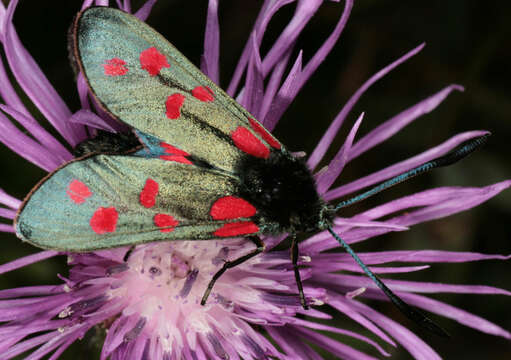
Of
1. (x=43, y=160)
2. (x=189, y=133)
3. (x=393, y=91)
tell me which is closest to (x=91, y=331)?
(x=43, y=160)

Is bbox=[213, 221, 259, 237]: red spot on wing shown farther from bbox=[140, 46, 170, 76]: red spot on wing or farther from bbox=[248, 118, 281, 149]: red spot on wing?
bbox=[140, 46, 170, 76]: red spot on wing

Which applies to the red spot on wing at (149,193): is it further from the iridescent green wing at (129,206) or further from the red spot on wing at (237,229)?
the red spot on wing at (237,229)

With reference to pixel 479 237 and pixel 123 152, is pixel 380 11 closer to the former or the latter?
pixel 479 237

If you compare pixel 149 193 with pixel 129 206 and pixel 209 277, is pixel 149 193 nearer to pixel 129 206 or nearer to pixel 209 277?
pixel 129 206

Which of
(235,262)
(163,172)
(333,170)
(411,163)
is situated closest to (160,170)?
(163,172)

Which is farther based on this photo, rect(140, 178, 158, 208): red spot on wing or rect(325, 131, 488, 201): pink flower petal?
rect(325, 131, 488, 201): pink flower petal

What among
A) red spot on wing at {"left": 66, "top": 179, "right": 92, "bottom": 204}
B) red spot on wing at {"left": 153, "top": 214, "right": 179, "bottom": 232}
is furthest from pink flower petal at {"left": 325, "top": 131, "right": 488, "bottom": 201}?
red spot on wing at {"left": 66, "top": 179, "right": 92, "bottom": 204}

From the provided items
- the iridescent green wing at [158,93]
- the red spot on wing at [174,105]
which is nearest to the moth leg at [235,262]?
the iridescent green wing at [158,93]
